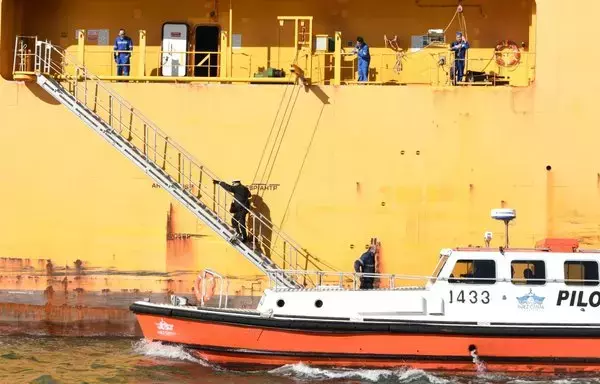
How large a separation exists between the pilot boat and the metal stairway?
2.01 metres

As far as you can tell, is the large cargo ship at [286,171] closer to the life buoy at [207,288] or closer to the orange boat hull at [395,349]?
the life buoy at [207,288]

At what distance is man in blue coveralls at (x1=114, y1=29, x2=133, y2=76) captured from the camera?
17.6m

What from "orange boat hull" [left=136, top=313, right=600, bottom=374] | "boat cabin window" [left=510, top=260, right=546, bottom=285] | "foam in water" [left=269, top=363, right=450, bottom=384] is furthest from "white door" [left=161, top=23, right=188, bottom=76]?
"boat cabin window" [left=510, top=260, right=546, bottom=285]

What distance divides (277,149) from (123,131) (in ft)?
8.61

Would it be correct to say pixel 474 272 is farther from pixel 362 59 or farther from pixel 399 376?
pixel 362 59

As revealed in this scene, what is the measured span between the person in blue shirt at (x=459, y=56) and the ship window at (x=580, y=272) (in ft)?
14.0

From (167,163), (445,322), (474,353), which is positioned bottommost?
(474,353)

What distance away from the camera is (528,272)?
1409cm

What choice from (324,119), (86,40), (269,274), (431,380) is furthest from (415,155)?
(86,40)

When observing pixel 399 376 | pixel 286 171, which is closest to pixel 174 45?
pixel 286 171

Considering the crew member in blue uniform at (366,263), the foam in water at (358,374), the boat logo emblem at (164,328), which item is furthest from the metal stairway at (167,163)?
the foam in water at (358,374)

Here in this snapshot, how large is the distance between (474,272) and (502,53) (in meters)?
5.19

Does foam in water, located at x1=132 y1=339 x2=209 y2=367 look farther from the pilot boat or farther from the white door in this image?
the white door

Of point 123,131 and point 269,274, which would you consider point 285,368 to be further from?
point 123,131
